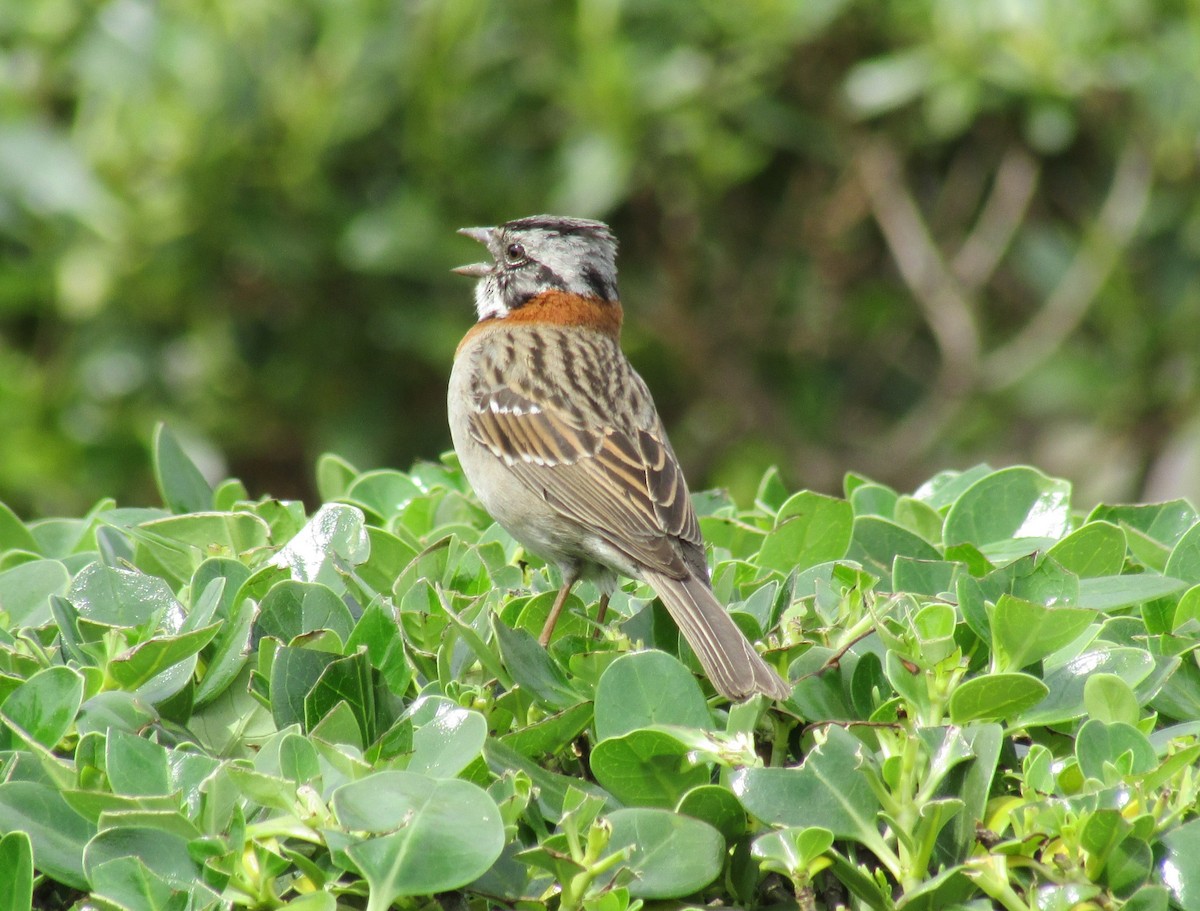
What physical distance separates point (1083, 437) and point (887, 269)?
135cm

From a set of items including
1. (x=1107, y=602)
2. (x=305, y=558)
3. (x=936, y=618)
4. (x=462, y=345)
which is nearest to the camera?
(x=936, y=618)

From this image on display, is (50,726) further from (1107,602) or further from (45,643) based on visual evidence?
(1107,602)

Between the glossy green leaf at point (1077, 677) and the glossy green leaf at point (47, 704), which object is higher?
the glossy green leaf at point (47, 704)

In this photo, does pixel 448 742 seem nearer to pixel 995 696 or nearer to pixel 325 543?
pixel 995 696

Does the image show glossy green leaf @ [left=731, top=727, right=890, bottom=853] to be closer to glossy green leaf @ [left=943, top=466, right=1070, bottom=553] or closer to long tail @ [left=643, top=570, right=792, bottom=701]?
long tail @ [left=643, top=570, right=792, bottom=701]

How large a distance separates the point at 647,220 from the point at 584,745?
4.90 metres

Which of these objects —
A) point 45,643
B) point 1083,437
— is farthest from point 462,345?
point 1083,437

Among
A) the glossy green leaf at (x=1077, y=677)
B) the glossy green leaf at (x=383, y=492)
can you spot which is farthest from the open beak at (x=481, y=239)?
Result: the glossy green leaf at (x=1077, y=677)

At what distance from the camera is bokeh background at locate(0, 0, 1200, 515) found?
629 centimetres

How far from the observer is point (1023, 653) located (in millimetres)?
2430

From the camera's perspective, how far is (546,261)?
517cm

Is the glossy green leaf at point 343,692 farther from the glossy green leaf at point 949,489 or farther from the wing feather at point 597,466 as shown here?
the glossy green leaf at point 949,489

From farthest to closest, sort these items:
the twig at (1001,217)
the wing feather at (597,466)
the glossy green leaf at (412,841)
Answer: the twig at (1001,217) → the wing feather at (597,466) → the glossy green leaf at (412,841)

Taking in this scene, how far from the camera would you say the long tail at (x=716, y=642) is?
2.51 m
